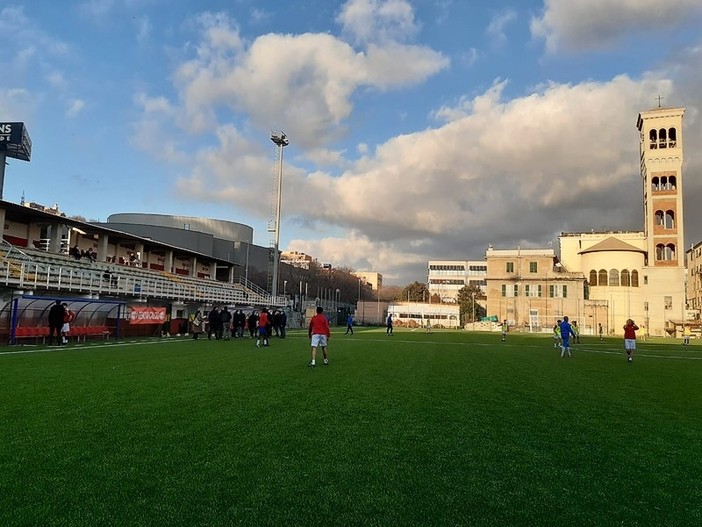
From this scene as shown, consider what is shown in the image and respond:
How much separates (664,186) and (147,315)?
73.6 metres

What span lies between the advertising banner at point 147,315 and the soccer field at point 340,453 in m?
19.1

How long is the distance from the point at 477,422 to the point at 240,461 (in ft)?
12.5

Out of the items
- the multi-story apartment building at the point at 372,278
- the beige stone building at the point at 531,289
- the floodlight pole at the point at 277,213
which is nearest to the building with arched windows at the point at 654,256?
the beige stone building at the point at 531,289

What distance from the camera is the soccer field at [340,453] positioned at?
13.7 feet

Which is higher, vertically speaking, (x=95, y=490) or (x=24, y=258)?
(x=24, y=258)

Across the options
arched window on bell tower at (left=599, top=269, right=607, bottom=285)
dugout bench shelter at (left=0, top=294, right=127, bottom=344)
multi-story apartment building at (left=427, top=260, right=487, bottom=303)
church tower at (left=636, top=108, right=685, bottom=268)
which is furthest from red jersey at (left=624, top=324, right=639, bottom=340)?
multi-story apartment building at (left=427, top=260, right=487, bottom=303)

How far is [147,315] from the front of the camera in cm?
3116

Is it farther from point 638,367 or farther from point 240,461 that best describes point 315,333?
point 638,367

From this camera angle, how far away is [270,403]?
28.2 ft

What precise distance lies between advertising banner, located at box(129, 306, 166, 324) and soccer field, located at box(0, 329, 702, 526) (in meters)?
19.1

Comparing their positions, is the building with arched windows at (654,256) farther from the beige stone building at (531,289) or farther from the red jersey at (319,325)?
the red jersey at (319,325)

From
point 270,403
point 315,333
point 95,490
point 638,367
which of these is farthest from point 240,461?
point 638,367

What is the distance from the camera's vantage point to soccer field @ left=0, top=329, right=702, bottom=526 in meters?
4.16

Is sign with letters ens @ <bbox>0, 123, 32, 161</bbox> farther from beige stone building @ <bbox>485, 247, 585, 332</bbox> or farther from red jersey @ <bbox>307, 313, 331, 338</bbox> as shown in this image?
beige stone building @ <bbox>485, 247, 585, 332</bbox>
